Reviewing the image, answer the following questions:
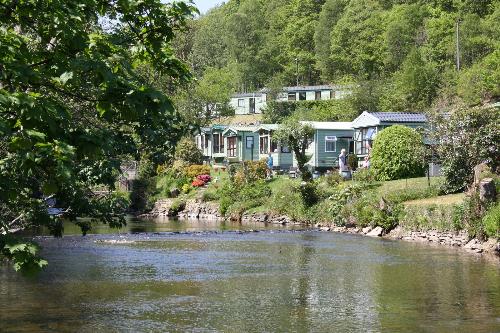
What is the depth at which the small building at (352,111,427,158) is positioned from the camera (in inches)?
2314

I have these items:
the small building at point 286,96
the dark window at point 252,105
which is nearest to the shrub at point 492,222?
the small building at point 286,96

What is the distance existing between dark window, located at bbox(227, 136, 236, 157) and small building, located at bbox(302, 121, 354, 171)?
1612 cm

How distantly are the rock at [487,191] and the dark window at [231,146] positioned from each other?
50436mm

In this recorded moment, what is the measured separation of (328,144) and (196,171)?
10.9 meters

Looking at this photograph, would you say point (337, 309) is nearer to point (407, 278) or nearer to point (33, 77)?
point (407, 278)

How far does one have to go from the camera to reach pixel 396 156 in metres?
49.6

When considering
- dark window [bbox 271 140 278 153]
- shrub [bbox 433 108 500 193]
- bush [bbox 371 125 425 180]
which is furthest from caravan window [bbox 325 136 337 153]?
shrub [bbox 433 108 500 193]

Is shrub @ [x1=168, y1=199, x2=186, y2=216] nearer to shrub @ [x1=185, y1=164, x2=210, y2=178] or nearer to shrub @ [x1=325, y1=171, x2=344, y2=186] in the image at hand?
shrub @ [x1=185, y1=164, x2=210, y2=178]

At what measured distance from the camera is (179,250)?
34.4 metres

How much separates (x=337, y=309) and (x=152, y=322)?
464 cm

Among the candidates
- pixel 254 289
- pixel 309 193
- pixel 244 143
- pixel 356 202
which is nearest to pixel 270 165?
pixel 244 143

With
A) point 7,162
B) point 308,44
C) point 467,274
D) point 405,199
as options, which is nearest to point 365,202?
point 405,199

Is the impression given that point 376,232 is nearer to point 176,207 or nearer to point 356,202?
point 356,202

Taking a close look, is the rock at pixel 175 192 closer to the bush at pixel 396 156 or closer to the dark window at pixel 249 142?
the dark window at pixel 249 142
